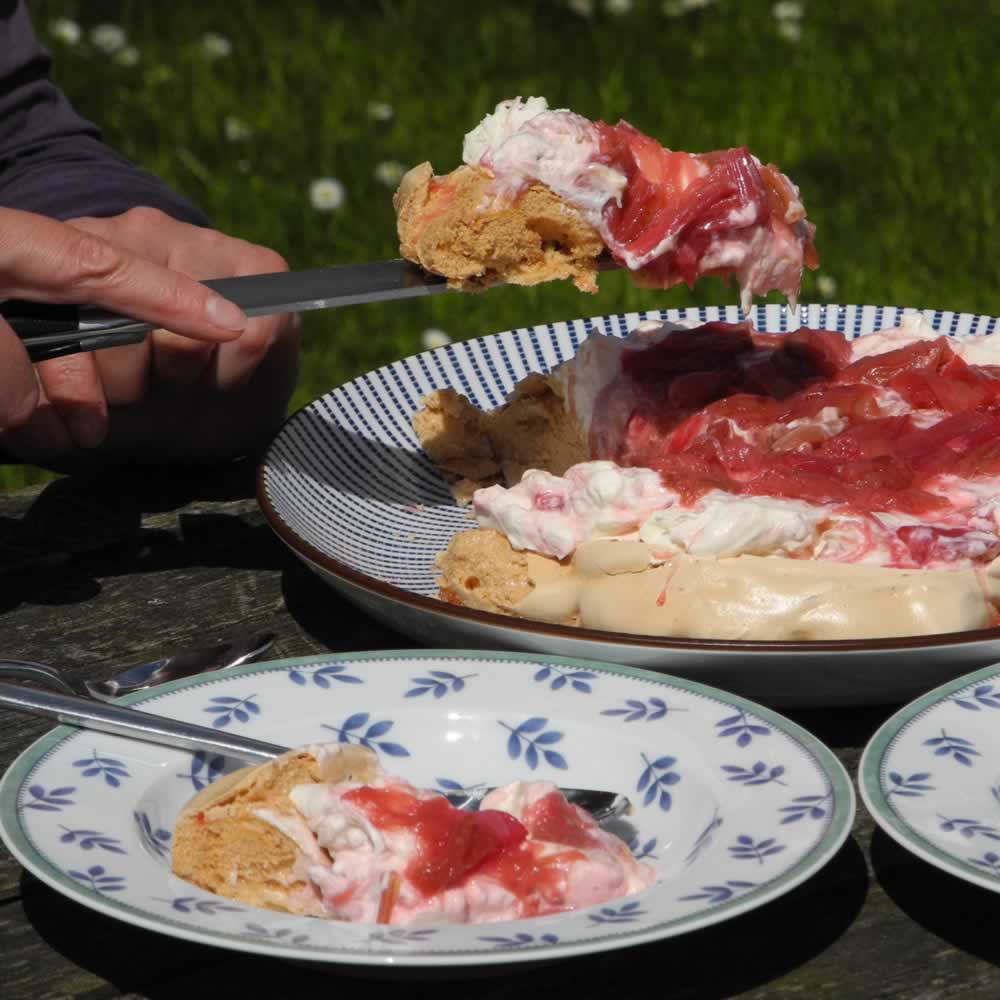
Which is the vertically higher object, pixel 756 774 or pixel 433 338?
pixel 756 774

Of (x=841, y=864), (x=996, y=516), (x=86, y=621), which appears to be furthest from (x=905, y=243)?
(x=841, y=864)

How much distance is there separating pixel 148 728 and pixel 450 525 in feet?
3.22

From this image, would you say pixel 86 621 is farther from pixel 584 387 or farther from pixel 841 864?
pixel 841 864

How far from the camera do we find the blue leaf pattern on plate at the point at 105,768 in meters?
1.43

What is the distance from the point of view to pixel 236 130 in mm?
5215

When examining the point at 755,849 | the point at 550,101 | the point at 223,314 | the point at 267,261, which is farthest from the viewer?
the point at 550,101

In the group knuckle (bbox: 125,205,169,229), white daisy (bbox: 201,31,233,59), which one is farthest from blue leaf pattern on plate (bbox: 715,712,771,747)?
white daisy (bbox: 201,31,233,59)

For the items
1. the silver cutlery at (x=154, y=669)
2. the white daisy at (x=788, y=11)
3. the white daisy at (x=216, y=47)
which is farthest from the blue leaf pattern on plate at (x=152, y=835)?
the white daisy at (x=788, y=11)

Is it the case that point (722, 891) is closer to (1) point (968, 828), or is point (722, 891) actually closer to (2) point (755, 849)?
(2) point (755, 849)

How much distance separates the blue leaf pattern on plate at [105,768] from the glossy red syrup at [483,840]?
8.6 inches

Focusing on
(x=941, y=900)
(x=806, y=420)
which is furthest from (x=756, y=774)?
(x=806, y=420)

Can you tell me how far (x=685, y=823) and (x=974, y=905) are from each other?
234 mm

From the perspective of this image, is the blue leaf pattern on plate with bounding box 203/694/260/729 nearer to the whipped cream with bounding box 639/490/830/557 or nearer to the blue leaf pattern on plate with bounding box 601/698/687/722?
the blue leaf pattern on plate with bounding box 601/698/687/722

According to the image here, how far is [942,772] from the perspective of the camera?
137 cm
